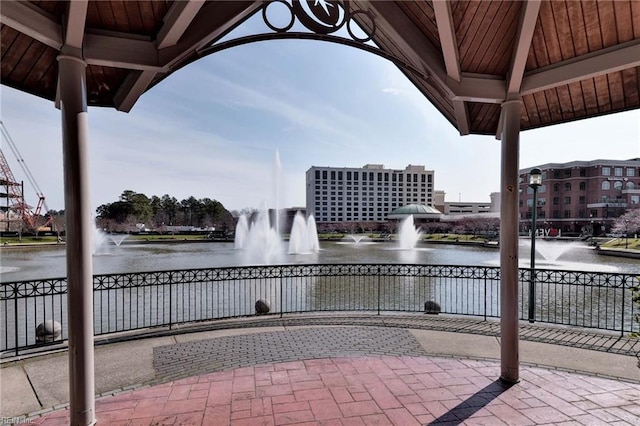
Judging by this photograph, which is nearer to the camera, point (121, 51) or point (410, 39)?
point (121, 51)

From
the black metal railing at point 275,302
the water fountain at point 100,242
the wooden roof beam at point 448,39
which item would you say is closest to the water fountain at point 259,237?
the water fountain at point 100,242

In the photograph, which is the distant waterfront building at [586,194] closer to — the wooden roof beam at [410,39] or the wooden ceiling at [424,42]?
the wooden ceiling at [424,42]

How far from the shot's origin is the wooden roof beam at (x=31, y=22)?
2832 mm

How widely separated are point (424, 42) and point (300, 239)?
121 ft

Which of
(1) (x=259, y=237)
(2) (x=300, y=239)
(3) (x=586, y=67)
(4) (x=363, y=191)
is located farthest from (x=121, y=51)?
(4) (x=363, y=191)

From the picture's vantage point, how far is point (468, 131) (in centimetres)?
581

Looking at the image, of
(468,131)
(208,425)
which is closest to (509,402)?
(208,425)

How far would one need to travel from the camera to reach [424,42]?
418cm

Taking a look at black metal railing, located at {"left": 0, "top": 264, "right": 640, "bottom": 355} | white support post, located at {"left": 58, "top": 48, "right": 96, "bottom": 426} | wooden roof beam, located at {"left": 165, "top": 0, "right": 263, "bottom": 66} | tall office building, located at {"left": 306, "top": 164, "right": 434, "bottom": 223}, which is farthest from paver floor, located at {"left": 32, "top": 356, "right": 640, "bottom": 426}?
tall office building, located at {"left": 306, "top": 164, "right": 434, "bottom": 223}

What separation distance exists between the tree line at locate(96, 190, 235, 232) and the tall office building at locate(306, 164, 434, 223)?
45932 millimetres

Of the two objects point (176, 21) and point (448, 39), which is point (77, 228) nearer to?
point (176, 21)

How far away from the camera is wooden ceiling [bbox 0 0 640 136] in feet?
11.0

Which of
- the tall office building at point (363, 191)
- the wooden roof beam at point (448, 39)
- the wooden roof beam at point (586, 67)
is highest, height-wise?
the tall office building at point (363, 191)

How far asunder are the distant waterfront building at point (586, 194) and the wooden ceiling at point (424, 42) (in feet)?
256
